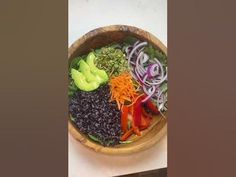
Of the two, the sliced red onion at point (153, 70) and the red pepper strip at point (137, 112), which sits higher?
the sliced red onion at point (153, 70)

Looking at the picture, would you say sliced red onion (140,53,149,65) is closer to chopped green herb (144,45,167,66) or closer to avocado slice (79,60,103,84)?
chopped green herb (144,45,167,66)

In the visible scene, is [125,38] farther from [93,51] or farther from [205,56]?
[205,56]

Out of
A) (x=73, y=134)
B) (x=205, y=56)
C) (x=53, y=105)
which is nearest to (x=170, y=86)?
(x=205, y=56)

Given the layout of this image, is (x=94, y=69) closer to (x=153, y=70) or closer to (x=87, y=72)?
(x=87, y=72)

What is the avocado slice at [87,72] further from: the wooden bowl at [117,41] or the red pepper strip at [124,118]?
the red pepper strip at [124,118]

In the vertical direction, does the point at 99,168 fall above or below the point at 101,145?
below

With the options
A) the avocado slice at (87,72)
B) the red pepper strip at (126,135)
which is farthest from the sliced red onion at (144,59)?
the red pepper strip at (126,135)
